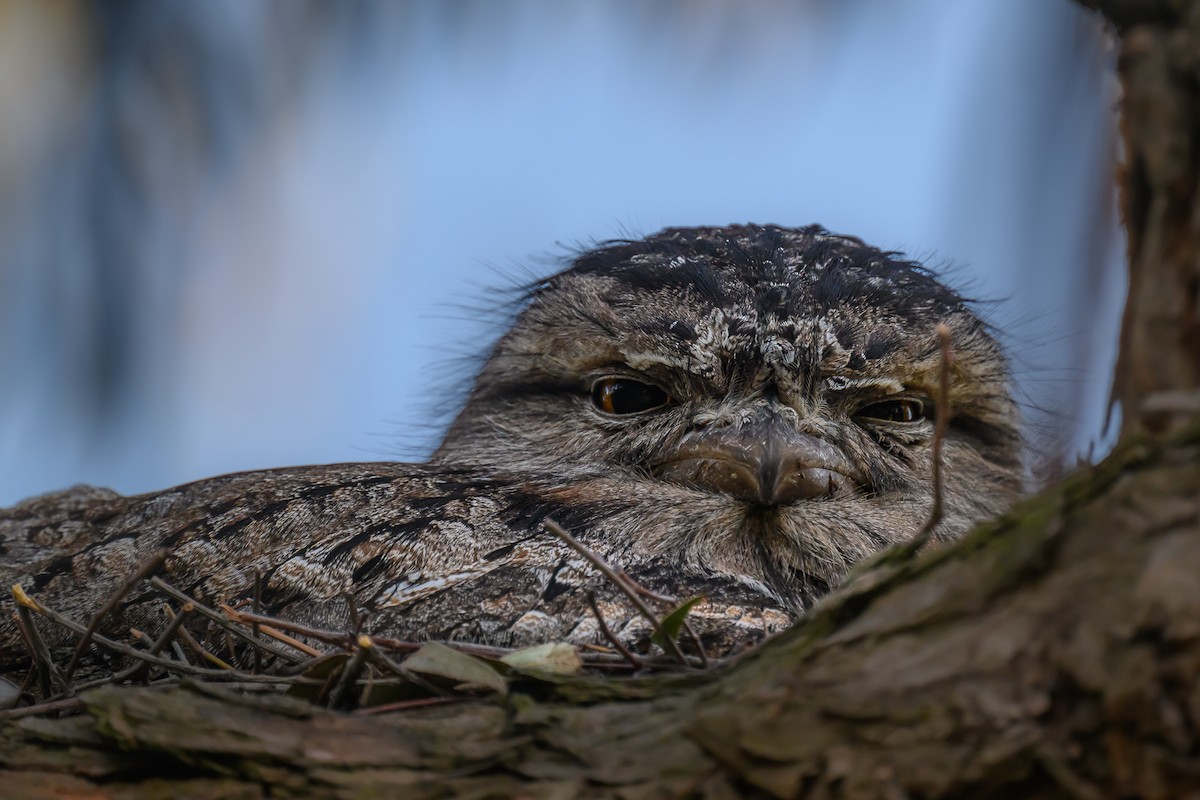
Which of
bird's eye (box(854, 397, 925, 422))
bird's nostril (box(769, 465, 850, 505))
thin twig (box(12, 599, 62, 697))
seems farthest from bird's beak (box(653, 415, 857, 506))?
thin twig (box(12, 599, 62, 697))

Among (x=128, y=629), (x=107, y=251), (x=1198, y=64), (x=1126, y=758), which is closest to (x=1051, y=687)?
(x=1126, y=758)

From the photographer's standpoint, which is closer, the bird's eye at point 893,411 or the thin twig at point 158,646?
the thin twig at point 158,646

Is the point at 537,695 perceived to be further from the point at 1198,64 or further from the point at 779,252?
the point at 779,252

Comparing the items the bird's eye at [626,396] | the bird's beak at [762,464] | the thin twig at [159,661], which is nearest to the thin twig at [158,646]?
the thin twig at [159,661]

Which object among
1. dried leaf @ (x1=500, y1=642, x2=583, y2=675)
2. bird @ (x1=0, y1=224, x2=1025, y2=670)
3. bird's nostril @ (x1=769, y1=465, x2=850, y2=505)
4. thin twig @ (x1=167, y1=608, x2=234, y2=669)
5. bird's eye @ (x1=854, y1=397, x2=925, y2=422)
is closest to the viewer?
dried leaf @ (x1=500, y1=642, x2=583, y2=675)

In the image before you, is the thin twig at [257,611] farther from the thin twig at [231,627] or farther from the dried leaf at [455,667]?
the dried leaf at [455,667]

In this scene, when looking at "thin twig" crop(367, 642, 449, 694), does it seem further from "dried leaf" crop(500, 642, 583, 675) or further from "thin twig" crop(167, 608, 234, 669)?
"thin twig" crop(167, 608, 234, 669)
